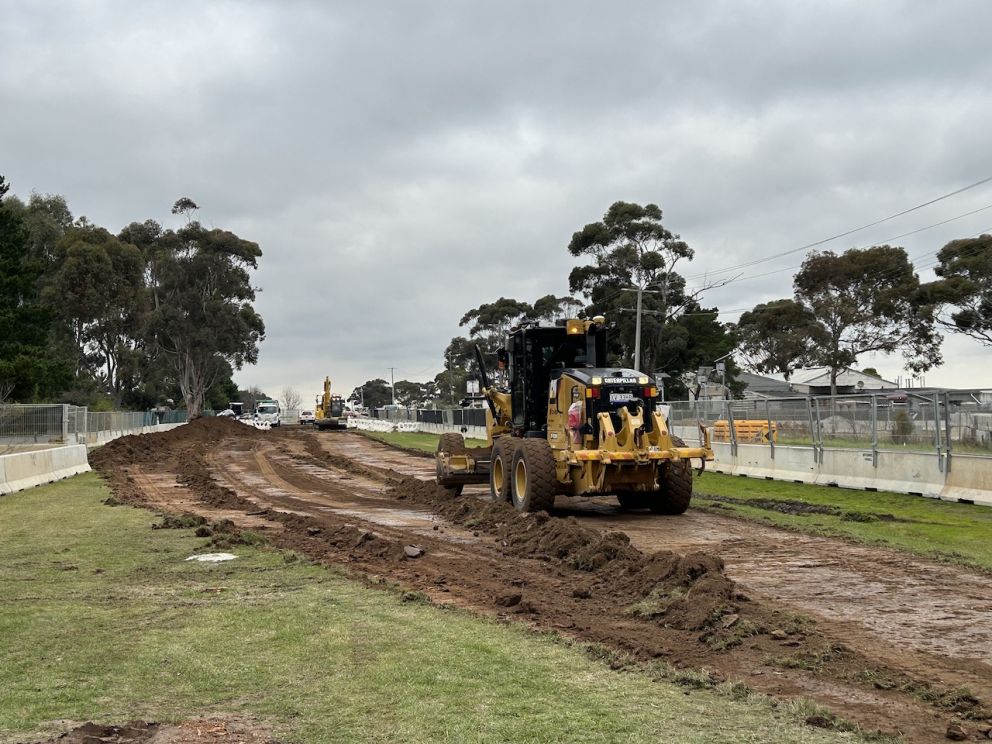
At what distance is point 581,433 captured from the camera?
15.1 metres

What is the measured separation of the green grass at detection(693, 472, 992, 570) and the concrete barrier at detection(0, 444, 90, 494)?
14958mm

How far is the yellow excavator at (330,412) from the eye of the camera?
69469 millimetres

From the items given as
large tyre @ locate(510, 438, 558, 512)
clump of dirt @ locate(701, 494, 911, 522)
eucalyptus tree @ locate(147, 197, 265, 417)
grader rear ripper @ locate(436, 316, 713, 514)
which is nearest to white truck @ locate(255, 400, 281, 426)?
eucalyptus tree @ locate(147, 197, 265, 417)

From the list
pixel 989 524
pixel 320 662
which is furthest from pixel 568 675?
pixel 989 524

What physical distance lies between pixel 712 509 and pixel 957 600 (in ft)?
26.4

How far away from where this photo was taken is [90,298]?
6266 centimetres

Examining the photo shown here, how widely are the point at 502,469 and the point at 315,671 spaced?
403 inches

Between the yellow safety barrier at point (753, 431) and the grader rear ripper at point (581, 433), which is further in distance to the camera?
the yellow safety barrier at point (753, 431)

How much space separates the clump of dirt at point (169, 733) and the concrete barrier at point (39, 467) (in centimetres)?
1733

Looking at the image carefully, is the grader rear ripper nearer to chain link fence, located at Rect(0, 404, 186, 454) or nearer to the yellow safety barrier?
the yellow safety barrier

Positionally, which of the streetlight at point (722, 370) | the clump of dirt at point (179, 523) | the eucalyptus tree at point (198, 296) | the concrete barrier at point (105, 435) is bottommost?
the clump of dirt at point (179, 523)

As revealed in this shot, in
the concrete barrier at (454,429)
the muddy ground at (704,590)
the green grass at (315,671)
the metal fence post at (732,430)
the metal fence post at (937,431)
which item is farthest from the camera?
the concrete barrier at (454,429)

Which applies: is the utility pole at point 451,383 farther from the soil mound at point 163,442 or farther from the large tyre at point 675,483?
the large tyre at point 675,483

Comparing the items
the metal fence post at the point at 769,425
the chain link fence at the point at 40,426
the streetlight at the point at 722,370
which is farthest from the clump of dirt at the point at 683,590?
the streetlight at the point at 722,370
